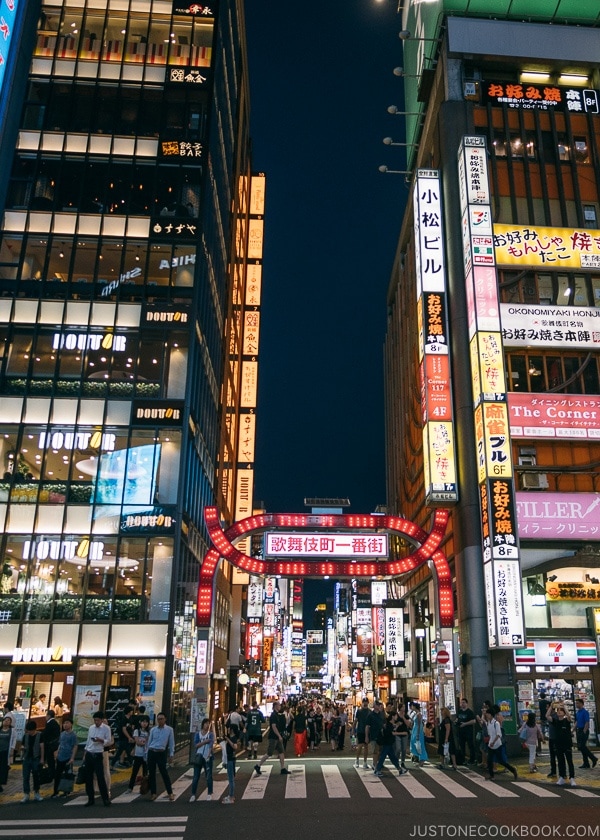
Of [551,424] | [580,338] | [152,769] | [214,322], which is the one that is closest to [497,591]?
[551,424]

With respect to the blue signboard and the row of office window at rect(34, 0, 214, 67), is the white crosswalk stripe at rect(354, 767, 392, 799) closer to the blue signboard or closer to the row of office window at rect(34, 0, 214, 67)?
the blue signboard

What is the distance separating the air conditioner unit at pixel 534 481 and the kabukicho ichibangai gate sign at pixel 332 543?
4645 millimetres

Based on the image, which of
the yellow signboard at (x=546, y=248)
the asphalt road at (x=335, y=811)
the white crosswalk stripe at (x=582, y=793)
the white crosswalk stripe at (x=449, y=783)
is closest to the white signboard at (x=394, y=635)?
the white crosswalk stripe at (x=449, y=783)

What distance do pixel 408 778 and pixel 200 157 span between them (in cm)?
3015

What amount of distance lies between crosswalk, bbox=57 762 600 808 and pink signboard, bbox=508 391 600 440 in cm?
1436

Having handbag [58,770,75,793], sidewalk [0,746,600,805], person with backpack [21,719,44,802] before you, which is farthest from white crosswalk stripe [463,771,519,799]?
person with backpack [21,719,44,802]

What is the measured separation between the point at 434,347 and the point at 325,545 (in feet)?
32.1

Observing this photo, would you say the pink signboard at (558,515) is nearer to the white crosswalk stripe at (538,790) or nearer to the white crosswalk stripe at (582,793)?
the white crosswalk stripe at (538,790)

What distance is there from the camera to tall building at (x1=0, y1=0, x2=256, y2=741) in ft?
96.9

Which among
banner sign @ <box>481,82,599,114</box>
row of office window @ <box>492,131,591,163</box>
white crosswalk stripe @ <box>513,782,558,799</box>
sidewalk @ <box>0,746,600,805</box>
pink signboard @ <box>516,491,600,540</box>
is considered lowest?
sidewalk @ <box>0,746,600,805</box>

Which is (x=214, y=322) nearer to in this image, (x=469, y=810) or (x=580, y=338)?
(x=580, y=338)

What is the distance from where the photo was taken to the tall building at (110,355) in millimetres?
29531

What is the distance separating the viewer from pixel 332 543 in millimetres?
26859

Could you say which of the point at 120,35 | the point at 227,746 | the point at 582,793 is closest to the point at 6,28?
the point at 227,746
